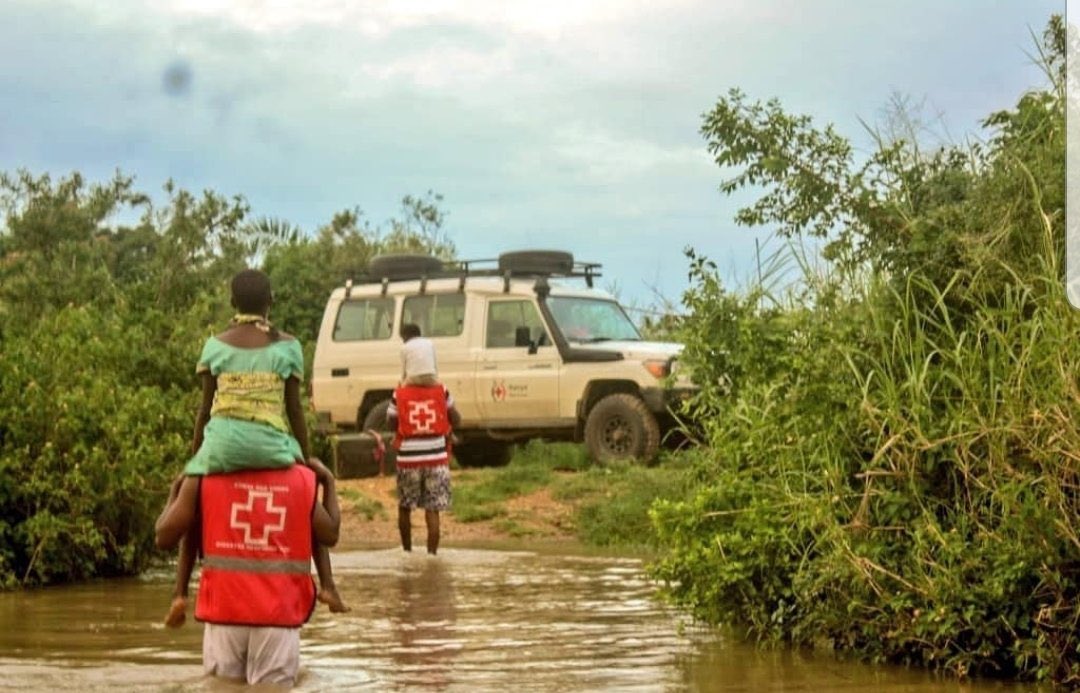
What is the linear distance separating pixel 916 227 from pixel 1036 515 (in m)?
2.00

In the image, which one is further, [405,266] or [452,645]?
[405,266]

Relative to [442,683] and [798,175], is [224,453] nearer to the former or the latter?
[442,683]

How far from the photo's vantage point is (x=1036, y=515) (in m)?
7.51

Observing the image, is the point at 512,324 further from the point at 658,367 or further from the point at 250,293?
the point at 250,293

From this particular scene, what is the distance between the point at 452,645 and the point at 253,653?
2337 mm

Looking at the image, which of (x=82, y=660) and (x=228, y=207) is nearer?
(x=82, y=660)

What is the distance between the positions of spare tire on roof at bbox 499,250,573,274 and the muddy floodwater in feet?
33.4

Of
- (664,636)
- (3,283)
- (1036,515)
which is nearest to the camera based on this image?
(1036,515)

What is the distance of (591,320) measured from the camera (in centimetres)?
2220

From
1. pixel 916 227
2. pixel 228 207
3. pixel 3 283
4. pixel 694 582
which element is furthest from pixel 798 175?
pixel 228 207

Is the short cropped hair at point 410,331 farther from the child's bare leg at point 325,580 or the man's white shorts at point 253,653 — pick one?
the man's white shorts at point 253,653

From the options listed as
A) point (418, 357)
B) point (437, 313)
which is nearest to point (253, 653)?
point (418, 357)

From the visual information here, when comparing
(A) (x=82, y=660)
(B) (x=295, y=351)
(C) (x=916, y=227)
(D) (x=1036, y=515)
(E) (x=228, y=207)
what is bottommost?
(A) (x=82, y=660)

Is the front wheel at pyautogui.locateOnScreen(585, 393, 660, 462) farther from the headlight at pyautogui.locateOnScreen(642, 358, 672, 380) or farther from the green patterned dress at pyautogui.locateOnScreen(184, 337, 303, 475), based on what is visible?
the green patterned dress at pyautogui.locateOnScreen(184, 337, 303, 475)
